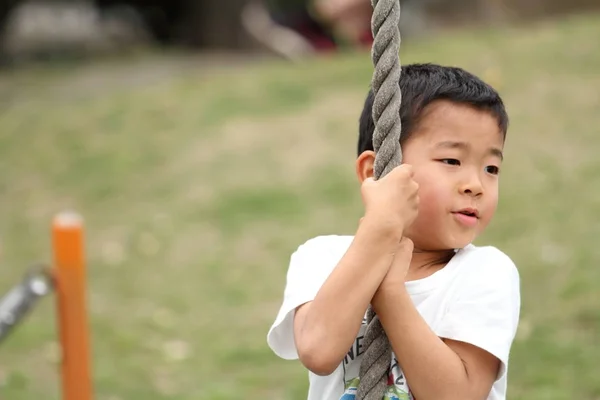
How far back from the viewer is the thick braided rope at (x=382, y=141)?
176 centimetres

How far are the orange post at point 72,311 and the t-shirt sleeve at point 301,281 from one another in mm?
2204

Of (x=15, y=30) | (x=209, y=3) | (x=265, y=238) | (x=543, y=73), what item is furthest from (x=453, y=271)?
(x=15, y=30)

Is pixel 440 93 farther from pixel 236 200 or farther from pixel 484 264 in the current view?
pixel 236 200

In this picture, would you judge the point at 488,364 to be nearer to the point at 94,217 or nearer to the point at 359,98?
the point at 94,217

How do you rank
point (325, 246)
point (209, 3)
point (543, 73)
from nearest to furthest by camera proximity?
point (325, 246), point (543, 73), point (209, 3)

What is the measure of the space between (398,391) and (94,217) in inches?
277

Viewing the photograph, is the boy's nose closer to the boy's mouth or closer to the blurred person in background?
the boy's mouth

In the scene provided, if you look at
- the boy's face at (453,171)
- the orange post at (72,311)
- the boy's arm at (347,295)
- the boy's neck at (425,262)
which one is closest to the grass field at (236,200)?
the orange post at (72,311)

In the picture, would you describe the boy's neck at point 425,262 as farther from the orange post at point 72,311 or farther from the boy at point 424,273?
the orange post at point 72,311

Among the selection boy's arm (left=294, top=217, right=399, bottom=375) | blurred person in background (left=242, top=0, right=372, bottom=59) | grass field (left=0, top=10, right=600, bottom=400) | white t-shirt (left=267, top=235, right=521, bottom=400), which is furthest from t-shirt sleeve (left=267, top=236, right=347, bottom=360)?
blurred person in background (left=242, top=0, right=372, bottom=59)

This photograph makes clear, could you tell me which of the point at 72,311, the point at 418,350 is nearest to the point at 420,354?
the point at 418,350

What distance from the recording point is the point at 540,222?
6617 millimetres

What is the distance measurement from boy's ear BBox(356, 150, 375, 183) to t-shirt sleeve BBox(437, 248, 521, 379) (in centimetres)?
27

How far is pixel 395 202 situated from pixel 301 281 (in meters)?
0.28
